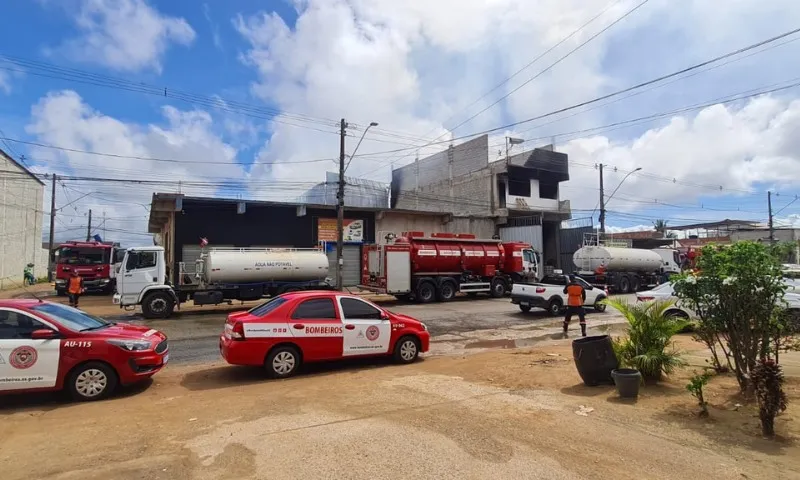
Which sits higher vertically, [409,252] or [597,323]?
[409,252]

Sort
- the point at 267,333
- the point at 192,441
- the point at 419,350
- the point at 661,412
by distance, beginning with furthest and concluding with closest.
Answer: the point at 419,350
the point at 267,333
the point at 661,412
the point at 192,441

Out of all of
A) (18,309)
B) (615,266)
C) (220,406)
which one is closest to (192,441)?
(220,406)

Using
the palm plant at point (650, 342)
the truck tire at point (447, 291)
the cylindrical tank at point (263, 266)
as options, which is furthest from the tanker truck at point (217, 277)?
the palm plant at point (650, 342)

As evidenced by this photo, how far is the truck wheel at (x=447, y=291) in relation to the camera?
76.1ft

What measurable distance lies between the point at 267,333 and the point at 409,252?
570 inches

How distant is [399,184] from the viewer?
5531cm

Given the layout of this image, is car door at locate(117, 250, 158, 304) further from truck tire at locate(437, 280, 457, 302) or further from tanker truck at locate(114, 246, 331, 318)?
truck tire at locate(437, 280, 457, 302)

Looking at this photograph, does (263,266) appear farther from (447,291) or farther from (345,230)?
(345,230)

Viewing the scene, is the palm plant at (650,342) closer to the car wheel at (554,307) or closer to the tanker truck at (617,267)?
the car wheel at (554,307)

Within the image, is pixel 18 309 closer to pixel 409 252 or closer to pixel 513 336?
pixel 513 336

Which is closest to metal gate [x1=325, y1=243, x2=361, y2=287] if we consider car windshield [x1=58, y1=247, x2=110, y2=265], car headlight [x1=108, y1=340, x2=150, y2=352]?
car windshield [x1=58, y1=247, x2=110, y2=265]

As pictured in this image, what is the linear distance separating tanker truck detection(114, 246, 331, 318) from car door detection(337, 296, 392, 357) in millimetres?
10774

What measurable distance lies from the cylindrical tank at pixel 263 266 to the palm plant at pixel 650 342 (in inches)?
565

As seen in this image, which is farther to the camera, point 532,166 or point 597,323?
point 532,166
